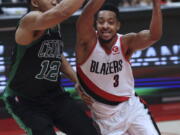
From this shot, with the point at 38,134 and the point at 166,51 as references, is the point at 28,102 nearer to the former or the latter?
the point at 38,134

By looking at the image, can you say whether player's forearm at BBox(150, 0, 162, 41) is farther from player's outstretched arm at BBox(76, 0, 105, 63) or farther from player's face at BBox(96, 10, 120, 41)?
player's outstretched arm at BBox(76, 0, 105, 63)

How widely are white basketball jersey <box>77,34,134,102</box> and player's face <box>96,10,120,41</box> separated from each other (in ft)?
0.36

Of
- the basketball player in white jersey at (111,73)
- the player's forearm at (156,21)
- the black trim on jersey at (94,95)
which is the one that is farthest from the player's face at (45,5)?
the player's forearm at (156,21)

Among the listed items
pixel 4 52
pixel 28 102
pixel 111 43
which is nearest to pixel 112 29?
pixel 111 43

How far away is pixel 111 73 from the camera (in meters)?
3.88

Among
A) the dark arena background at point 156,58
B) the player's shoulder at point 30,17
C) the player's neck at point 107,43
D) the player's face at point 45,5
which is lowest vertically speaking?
the dark arena background at point 156,58

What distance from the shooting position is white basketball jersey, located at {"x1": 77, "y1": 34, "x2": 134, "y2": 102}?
3.86 m

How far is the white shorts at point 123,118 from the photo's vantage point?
12.8ft

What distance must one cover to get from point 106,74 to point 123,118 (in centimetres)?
39

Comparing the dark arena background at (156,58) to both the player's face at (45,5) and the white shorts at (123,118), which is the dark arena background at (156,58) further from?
the player's face at (45,5)

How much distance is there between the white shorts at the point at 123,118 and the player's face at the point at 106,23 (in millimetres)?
585

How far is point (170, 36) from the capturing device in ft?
21.4

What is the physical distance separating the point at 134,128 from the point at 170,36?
2854mm

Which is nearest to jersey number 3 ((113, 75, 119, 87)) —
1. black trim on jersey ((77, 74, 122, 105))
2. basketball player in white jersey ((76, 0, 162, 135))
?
basketball player in white jersey ((76, 0, 162, 135))
